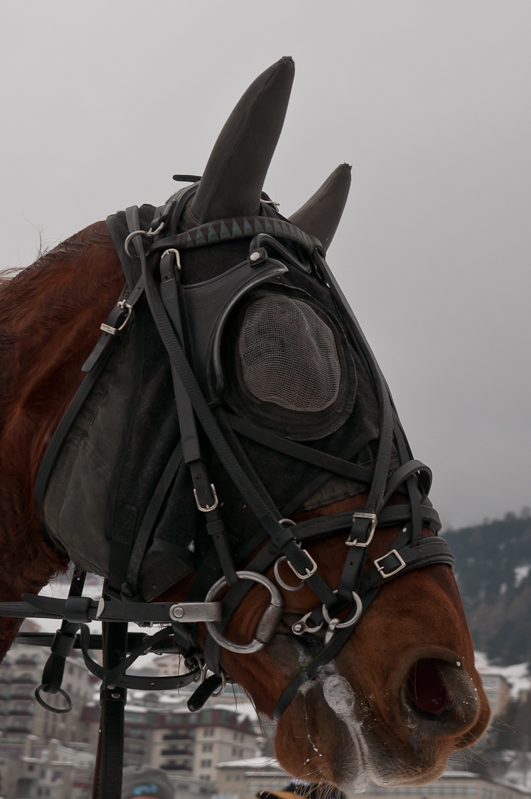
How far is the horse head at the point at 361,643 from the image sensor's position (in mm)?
1924

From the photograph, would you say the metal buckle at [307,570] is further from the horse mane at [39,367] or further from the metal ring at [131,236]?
the metal ring at [131,236]

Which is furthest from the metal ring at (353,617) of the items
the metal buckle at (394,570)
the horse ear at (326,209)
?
the horse ear at (326,209)

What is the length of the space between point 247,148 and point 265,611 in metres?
1.55

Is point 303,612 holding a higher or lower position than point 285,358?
lower

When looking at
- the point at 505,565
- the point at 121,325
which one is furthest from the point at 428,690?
the point at 505,565

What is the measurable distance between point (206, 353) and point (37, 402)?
0.82 m

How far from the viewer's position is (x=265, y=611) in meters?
2.07

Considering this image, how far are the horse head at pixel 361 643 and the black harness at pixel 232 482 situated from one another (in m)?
0.01

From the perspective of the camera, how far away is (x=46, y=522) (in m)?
2.56

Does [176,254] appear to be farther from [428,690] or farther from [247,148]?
[428,690]

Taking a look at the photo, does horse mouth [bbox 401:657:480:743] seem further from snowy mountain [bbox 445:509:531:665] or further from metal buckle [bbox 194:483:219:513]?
snowy mountain [bbox 445:509:531:665]

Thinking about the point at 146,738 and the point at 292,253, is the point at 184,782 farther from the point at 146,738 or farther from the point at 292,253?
the point at 292,253

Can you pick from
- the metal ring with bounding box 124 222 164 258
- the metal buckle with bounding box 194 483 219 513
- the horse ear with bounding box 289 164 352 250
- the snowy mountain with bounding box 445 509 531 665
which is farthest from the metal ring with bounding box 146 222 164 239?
the snowy mountain with bounding box 445 509 531 665

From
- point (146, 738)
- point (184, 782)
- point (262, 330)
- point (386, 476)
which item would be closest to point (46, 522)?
point (262, 330)
